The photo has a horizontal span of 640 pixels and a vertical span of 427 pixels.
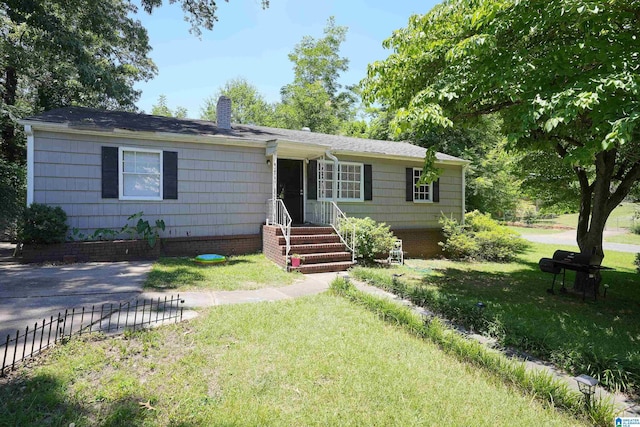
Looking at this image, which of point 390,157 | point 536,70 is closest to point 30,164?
point 390,157

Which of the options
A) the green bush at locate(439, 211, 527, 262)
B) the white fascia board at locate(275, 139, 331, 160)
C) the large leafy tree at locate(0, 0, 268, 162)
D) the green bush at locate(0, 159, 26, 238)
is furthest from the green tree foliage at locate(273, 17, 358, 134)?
the green bush at locate(0, 159, 26, 238)

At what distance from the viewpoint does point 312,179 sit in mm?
11227

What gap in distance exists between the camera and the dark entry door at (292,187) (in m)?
11.2

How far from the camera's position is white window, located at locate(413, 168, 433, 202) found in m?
12.6

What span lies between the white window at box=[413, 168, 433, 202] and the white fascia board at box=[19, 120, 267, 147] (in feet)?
19.2

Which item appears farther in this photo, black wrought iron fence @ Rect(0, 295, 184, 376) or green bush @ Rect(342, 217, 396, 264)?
green bush @ Rect(342, 217, 396, 264)

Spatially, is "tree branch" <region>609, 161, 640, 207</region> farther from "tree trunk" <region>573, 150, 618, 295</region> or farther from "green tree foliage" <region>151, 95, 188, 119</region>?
"green tree foliage" <region>151, 95, 188, 119</region>

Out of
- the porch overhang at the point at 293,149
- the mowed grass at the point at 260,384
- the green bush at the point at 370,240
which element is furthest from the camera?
the porch overhang at the point at 293,149

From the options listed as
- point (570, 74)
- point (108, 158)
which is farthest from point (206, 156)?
point (570, 74)

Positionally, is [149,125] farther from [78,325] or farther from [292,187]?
[78,325]

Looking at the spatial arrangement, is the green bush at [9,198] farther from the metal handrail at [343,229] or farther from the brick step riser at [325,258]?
the metal handrail at [343,229]

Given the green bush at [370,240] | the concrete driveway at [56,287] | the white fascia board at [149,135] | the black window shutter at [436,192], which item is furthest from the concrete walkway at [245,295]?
the black window shutter at [436,192]

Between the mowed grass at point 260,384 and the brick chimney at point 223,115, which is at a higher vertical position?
the brick chimney at point 223,115

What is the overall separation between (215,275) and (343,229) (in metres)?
3.72
